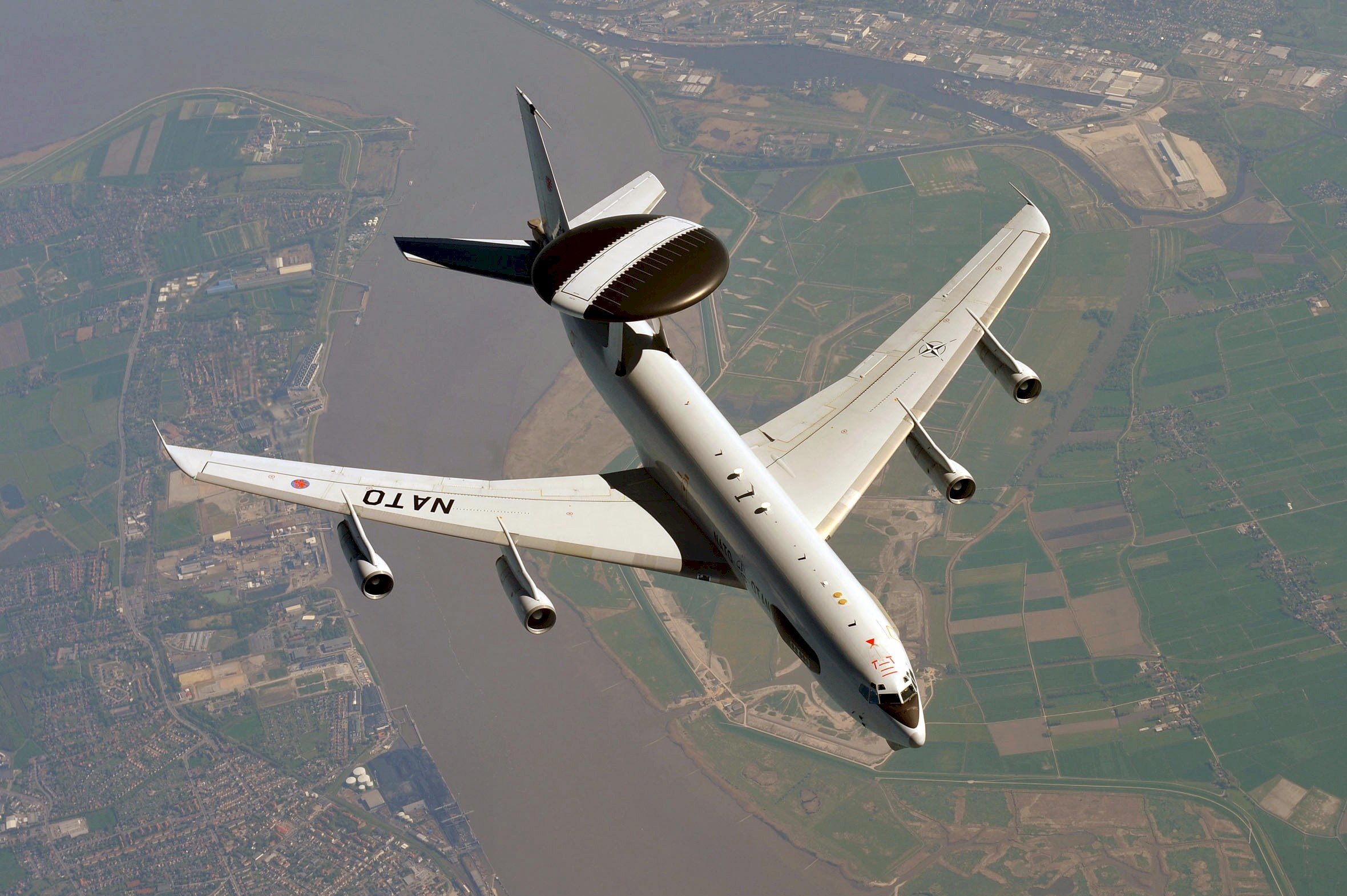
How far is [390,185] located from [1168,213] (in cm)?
8467

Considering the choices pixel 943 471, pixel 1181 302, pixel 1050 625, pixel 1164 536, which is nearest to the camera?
pixel 943 471

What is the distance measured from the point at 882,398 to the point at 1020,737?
4106cm

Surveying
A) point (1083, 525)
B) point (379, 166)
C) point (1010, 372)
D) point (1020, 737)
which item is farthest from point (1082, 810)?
point (379, 166)

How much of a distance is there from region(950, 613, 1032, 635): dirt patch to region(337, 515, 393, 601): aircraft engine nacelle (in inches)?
2084

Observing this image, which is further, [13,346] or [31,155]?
[31,155]

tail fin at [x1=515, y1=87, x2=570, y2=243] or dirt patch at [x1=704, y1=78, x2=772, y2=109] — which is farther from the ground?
tail fin at [x1=515, y1=87, x2=570, y2=243]

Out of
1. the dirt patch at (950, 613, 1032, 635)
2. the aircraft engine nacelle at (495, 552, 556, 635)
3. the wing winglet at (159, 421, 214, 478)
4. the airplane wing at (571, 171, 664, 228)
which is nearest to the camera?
the aircraft engine nacelle at (495, 552, 556, 635)

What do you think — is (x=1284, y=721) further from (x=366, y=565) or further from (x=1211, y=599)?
(x=366, y=565)

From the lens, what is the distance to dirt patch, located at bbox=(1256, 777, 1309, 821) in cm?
8475

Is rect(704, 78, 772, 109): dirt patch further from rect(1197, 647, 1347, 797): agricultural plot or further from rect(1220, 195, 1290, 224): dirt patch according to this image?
rect(1197, 647, 1347, 797): agricultural plot

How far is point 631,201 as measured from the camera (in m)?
63.8

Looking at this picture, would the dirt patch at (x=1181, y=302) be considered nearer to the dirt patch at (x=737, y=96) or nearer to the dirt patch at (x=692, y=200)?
the dirt patch at (x=692, y=200)

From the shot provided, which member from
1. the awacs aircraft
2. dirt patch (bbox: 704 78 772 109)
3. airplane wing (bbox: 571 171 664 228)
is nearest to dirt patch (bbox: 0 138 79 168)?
dirt patch (bbox: 704 78 772 109)

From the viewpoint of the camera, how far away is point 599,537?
175 ft
